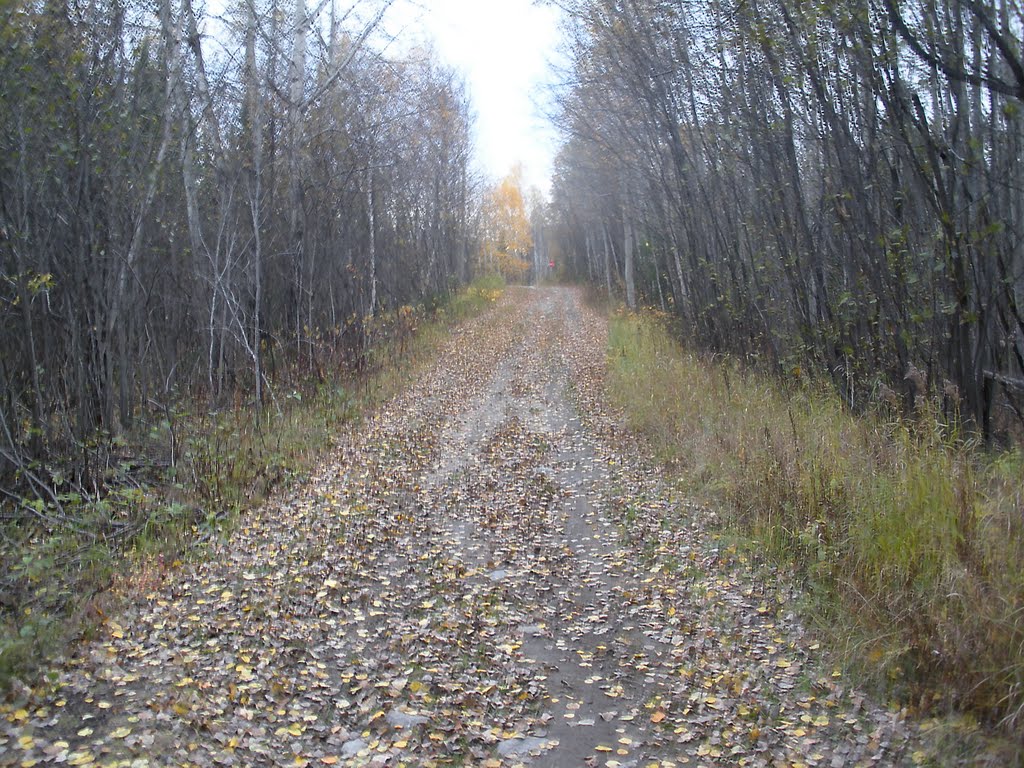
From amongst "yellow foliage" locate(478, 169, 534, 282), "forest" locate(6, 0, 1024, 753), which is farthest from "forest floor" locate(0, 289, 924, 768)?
"yellow foliage" locate(478, 169, 534, 282)

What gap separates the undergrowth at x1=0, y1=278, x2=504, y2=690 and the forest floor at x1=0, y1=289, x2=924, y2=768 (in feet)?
0.83

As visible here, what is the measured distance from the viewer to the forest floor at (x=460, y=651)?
3900mm

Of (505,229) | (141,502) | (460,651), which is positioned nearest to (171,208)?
(141,502)

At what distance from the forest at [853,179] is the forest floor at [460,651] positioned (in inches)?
104

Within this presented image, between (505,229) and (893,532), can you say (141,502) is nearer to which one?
(893,532)

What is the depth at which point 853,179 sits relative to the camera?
8008mm

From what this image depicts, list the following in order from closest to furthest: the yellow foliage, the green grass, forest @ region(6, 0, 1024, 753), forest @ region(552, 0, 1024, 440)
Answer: the green grass, forest @ region(6, 0, 1024, 753), forest @ region(552, 0, 1024, 440), the yellow foliage

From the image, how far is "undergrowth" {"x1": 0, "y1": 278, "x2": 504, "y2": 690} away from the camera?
504 centimetres

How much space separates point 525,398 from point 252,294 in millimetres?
4709

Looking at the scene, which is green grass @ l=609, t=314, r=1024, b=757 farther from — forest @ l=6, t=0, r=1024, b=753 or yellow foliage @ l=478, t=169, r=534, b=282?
yellow foliage @ l=478, t=169, r=534, b=282

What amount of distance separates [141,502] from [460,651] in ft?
12.0

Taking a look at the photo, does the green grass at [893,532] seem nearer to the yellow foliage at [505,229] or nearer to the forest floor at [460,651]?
the forest floor at [460,651]

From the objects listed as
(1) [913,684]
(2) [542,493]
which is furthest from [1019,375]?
(2) [542,493]

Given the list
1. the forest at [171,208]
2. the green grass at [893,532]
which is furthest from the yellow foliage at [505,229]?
the green grass at [893,532]
